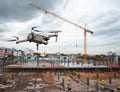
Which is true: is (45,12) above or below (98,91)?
above

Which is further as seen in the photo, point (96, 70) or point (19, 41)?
point (96, 70)

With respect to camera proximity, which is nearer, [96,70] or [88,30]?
[96,70]

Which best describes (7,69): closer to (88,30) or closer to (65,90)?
(65,90)

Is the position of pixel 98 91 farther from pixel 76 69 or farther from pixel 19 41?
pixel 76 69

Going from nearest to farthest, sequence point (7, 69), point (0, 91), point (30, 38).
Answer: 1. point (30, 38)
2. point (0, 91)
3. point (7, 69)

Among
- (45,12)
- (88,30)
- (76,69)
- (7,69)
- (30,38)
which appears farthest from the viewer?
(88,30)

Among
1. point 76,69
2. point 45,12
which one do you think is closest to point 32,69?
point 76,69

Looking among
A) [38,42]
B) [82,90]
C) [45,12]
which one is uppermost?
[45,12]

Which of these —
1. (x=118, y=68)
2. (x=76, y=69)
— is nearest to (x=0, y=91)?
(x=76, y=69)

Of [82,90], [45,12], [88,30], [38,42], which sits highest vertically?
[45,12]
